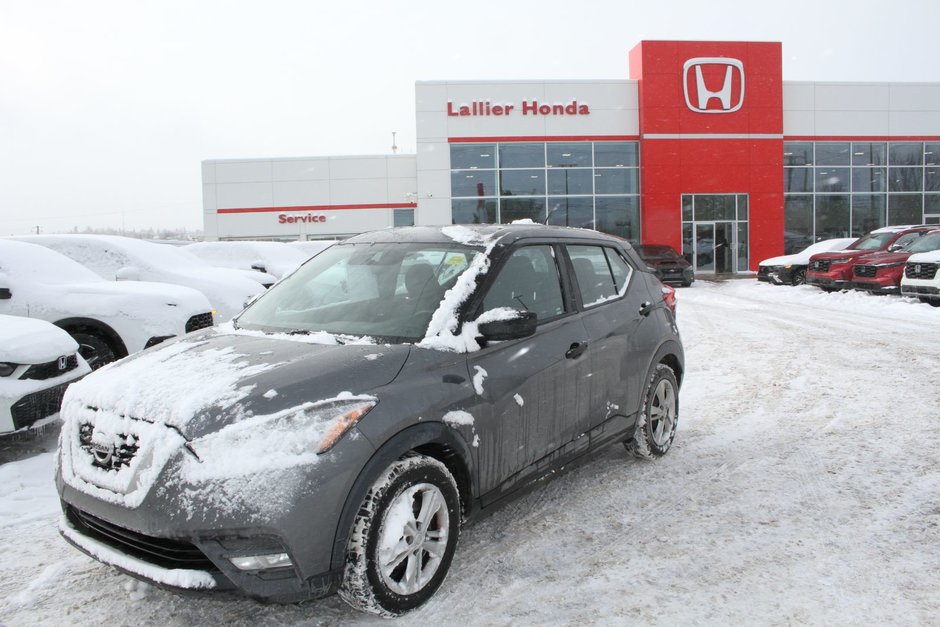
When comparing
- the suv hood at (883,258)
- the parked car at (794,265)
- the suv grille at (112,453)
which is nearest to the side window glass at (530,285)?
the suv grille at (112,453)

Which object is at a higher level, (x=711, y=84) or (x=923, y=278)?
(x=711, y=84)

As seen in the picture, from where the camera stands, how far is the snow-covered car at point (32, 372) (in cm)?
482

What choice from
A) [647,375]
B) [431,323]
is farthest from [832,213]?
[431,323]

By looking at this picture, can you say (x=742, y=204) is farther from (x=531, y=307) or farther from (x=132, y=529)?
(x=132, y=529)

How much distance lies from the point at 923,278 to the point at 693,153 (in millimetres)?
16892

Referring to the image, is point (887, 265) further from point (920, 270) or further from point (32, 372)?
point (32, 372)

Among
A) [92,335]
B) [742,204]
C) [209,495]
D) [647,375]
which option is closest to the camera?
[209,495]

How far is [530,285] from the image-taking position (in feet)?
12.7

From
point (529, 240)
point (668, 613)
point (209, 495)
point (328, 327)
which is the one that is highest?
point (529, 240)

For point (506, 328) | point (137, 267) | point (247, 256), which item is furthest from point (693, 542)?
point (247, 256)

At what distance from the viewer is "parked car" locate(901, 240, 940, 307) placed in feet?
44.6

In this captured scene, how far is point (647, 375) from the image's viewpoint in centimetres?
477

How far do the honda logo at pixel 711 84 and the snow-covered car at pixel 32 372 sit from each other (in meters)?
28.5

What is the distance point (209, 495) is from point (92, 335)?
5.17 m
